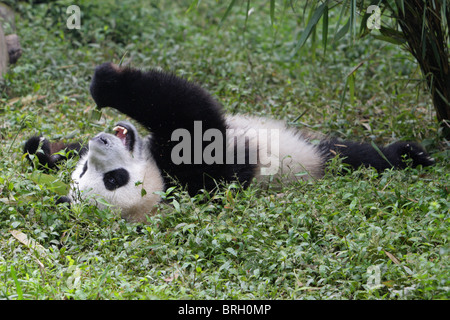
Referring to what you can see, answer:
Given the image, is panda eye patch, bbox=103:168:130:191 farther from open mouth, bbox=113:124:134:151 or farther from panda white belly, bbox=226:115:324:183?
panda white belly, bbox=226:115:324:183

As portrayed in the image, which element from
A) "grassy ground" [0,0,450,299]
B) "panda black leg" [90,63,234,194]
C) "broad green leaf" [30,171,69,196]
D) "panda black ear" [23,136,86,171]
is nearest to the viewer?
"grassy ground" [0,0,450,299]

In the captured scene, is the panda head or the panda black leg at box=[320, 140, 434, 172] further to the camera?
the panda black leg at box=[320, 140, 434, 172]

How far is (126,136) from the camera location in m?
4.03

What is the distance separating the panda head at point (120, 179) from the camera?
3807 millimetres

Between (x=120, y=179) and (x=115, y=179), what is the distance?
33mm

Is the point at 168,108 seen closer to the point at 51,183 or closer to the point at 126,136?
the point at 126,136

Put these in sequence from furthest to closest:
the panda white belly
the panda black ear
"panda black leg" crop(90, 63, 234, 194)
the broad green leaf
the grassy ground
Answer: the panda black ear, the panda white belly, "panda black leg" crop(90, 63, 234, 194), the broad green leaf, the grassy ground

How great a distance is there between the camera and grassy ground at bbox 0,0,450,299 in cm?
286

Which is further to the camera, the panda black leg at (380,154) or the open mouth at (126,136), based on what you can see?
the panda black leg at (380,154)

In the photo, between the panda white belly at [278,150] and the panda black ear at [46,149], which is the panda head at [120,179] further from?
the panda white belly at [278,150]

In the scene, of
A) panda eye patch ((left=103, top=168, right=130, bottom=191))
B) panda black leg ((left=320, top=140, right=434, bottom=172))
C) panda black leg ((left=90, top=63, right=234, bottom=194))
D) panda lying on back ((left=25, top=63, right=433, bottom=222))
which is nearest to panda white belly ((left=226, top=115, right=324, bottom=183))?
panda lying on back ((left=25, top=63, right=433, bottom=222))

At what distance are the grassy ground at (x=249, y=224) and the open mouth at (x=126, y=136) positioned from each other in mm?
391

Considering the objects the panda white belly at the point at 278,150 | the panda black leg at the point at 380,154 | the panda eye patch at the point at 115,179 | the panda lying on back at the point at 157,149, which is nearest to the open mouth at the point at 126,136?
the panda lying on back at the point at 157,149
